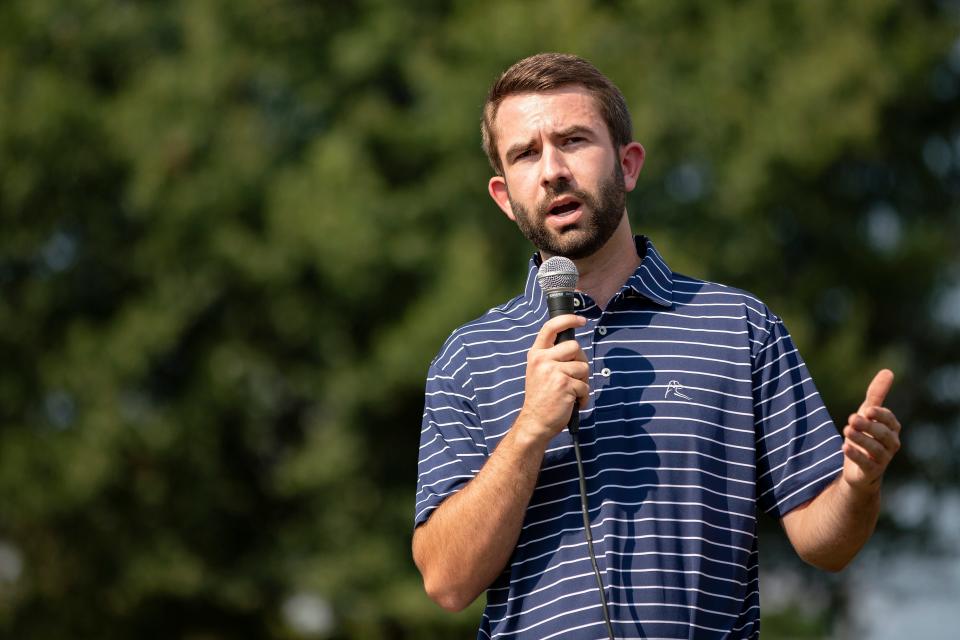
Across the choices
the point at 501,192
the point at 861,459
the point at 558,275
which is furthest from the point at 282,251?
the point at 861,459

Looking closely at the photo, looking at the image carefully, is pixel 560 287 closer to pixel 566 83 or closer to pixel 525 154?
pixel 525 154

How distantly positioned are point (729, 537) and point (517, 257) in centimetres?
1087

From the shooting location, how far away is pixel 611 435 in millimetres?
2623

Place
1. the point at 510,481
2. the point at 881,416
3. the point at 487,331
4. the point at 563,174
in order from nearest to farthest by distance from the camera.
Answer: the point at 881,416, the point at 510,481, the point at 563,174, the point at 487,331

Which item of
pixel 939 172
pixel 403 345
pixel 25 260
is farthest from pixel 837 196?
pixel 25 260

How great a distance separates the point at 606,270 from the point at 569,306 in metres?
0.29

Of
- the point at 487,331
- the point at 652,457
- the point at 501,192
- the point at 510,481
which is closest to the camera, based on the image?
the point at 510,481

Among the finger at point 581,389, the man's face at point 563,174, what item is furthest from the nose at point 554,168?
the finger at point 581,389

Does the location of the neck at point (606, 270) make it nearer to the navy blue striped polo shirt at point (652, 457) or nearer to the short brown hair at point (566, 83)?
the navy blue striped polo shirt at point (652, 457)

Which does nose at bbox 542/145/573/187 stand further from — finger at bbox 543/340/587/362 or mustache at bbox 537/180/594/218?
finger at bbox 543/340/587/362

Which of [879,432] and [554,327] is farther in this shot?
[554,327]

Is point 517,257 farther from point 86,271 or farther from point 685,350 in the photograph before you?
point 685,350

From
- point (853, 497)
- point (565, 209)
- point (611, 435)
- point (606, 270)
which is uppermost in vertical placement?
point (565, 209)

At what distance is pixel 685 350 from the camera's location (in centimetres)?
270
